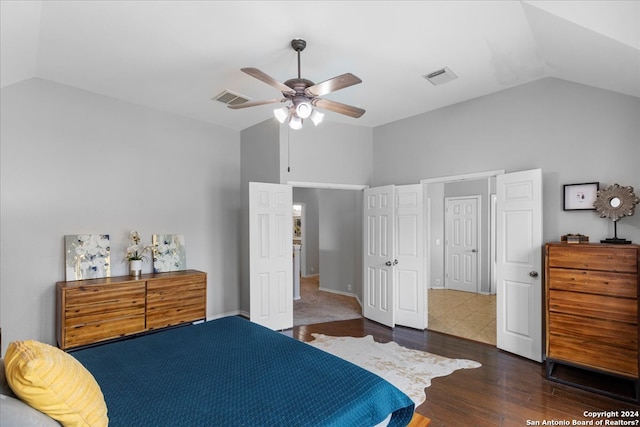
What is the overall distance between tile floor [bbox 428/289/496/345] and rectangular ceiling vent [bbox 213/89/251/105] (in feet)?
13.1

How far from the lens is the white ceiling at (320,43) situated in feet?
7.52

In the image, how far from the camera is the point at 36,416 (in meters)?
1.08

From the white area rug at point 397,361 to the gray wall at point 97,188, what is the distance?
7.18 feet

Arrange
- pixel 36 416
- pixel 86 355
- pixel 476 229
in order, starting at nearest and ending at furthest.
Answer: pixel 36 416
pixel 86 355
pixel 476 229

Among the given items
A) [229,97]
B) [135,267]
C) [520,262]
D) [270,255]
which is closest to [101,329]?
[135,267]

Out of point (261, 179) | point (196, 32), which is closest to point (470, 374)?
point (261, 179)

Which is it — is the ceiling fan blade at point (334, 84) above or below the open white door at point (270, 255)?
above

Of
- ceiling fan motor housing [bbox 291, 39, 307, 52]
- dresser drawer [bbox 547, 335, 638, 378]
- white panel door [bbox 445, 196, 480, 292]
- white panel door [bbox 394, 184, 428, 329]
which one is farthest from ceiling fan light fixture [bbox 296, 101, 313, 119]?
white panel door [bbox 445, 196, 480, 292]

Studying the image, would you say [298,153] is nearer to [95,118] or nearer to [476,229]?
[95,118]

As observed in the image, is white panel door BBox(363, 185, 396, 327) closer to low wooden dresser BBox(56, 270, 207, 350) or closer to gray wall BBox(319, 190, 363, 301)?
gray wall BBox(319, 190, 363, 301)

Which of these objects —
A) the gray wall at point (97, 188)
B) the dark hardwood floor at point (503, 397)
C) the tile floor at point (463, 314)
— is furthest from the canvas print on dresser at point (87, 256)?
the tile floor at point (463, 314)

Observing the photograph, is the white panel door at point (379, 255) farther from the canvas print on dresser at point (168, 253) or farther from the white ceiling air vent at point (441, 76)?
the canvas print on dresser at point (168, 253)

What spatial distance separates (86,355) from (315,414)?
1626 millimetres

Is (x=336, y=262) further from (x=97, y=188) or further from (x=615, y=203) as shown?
(x=615, y=203)
